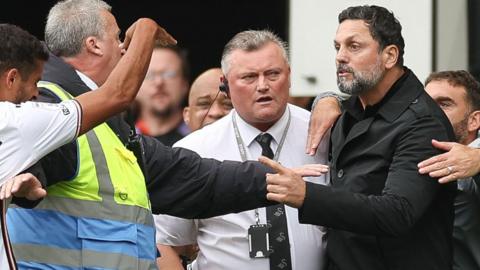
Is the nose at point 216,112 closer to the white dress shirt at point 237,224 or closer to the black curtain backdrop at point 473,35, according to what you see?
the white dress shirt at point 237,224

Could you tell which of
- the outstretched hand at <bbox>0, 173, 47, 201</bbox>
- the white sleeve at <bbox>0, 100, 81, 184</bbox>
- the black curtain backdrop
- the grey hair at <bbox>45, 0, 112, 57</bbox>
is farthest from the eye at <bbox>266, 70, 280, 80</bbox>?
the black curtain backdrop

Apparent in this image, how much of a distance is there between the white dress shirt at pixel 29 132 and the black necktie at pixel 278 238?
1365 mm

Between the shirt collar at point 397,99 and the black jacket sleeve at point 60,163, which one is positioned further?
the shirt collar at point 397,99

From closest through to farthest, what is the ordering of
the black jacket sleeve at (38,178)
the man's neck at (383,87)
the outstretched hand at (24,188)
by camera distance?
the outstretched hand at (24,188) < the black jacket sleeve at (38,178) < the man's neck at (383,87)

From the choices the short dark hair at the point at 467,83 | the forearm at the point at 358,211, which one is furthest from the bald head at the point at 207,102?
the forearm at the point at 358,211

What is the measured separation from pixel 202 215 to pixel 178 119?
3676 millimetres

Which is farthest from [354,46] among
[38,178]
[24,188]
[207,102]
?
[207,102]

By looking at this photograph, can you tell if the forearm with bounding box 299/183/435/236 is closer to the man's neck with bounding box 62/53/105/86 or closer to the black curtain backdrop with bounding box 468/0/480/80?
the man's neck with bounding box 62/53/105/86

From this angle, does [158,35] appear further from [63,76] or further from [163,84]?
[163,84]

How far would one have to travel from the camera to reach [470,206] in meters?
6.41

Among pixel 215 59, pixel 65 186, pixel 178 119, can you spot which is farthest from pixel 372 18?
pixel 215 59

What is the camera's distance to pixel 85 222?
566 centimetres

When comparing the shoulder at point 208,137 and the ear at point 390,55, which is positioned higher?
the ear at point 390,55

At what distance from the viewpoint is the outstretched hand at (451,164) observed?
5.84 m
